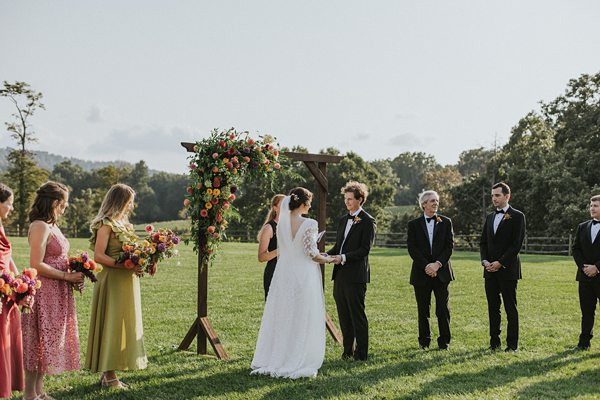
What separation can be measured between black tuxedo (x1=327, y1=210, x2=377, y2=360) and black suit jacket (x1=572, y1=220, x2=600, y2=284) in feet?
10.9

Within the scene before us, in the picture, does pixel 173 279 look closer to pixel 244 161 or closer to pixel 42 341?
pixel 244 161

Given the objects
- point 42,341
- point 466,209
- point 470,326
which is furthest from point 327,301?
point 466,209

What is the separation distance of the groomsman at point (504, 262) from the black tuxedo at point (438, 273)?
1.92 feet

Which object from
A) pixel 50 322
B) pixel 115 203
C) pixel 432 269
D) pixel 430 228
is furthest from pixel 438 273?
pixel 50 322

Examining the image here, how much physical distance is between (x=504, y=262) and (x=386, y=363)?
2.28 metres

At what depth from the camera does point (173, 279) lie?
Result: 18938 mm

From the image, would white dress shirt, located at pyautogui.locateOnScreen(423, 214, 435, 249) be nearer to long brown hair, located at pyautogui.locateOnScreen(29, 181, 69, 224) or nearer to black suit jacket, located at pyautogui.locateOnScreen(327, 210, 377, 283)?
black suit jacket, located at pyautogui.locateOnScreen(327, 210, 377, 283)

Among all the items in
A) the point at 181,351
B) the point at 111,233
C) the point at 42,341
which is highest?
the point at 111,233

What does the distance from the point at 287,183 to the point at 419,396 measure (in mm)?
42290

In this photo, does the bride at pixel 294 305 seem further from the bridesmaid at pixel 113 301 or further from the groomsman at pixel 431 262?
the groomsman at pixel 431 262

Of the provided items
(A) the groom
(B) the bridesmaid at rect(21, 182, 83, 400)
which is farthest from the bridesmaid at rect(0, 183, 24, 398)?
(A) the groom

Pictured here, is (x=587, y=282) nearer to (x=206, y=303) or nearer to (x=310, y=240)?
(x=310, y=240)

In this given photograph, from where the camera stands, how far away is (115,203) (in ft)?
21.2

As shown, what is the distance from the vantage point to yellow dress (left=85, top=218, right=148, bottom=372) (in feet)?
21.4
